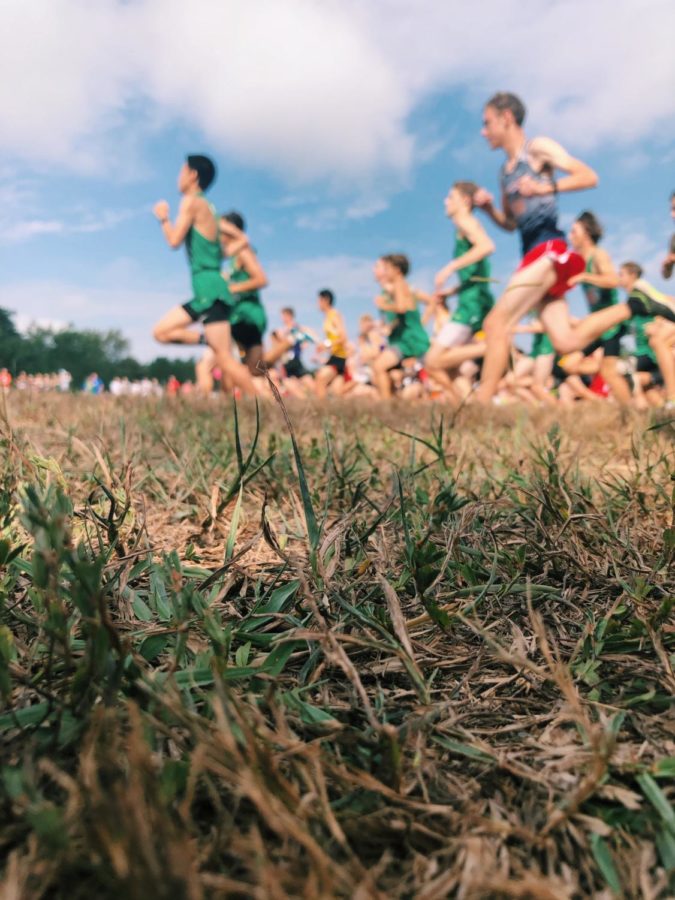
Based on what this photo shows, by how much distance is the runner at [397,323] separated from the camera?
405 inches

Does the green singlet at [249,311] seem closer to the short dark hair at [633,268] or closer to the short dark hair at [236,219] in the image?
the short dark hair at [236,219]

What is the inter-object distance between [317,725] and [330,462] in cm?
84

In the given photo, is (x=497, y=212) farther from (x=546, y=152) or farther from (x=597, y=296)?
(x=597, y=296)

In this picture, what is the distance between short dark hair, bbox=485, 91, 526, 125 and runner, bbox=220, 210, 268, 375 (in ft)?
12.5

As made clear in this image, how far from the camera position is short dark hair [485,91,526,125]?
5.75m

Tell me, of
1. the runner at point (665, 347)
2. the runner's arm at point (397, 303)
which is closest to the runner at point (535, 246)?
the runner at point (665, 347)

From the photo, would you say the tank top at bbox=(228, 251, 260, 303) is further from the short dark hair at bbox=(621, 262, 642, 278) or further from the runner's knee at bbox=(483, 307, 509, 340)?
the short dark hair at bbox=(621, 262, 642, 278)

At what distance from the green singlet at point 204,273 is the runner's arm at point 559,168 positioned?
3.34 meters

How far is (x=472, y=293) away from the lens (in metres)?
8.39

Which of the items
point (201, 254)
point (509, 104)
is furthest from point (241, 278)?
point (509, 104)

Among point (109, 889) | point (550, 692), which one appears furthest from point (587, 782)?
point (109, 889)

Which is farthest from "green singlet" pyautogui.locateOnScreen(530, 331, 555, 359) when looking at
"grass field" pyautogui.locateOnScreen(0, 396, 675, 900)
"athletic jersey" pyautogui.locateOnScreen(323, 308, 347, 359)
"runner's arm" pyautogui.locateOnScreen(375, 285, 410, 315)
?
"grass field" pyautogui.locateOnScreen(0, 396, 675, 900)

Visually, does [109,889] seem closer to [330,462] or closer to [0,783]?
[0,783]

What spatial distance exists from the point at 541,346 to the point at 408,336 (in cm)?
248
